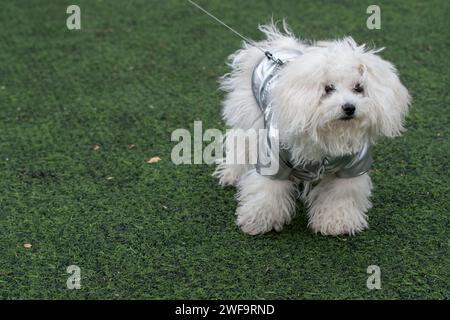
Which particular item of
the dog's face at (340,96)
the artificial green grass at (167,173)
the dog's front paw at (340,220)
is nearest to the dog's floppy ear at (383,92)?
the dog's face at (340,96)

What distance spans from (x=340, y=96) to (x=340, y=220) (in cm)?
65

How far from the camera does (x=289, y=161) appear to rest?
10.1ft

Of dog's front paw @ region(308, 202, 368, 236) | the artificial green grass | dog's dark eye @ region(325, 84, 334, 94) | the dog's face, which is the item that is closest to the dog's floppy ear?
the dog's face

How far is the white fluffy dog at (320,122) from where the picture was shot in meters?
2.79

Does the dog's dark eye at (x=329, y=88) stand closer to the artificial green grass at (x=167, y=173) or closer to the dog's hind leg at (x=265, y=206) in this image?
the dog's hind leg at (x=265, y=206)

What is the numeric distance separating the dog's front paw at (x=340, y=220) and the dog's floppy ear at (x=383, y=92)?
0.48m

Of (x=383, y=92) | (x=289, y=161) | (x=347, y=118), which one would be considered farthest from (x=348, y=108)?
(x=289, y=161)

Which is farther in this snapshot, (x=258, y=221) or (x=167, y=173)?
(x=167, y=173)

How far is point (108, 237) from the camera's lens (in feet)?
10.5

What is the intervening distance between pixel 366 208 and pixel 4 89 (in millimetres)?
2697

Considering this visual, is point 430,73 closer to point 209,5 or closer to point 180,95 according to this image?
point 180,95

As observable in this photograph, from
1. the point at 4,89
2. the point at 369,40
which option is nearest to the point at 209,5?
the point at 369,40

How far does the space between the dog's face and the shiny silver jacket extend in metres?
0.20

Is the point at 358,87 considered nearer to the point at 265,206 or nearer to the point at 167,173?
the point at 265,206
